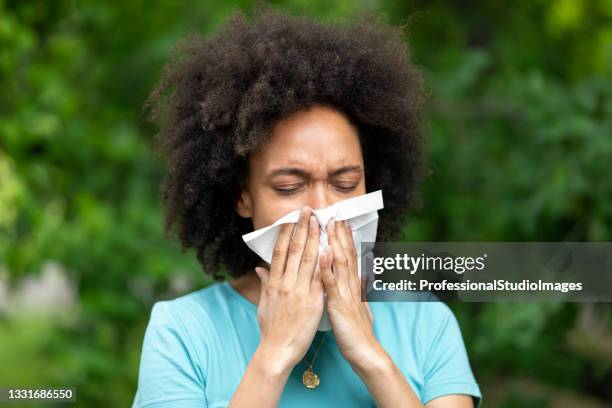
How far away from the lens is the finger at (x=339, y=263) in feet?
7.02

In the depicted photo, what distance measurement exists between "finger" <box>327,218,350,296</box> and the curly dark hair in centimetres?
31

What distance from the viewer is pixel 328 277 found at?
2.12m

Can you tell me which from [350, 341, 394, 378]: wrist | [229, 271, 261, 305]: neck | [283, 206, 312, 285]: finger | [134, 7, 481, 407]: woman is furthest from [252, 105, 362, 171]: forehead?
[350, 341, 394, 378]: wrist

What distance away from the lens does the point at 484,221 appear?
448 centimetres

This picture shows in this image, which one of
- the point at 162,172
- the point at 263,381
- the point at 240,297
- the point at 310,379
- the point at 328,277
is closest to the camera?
the point at 263,381

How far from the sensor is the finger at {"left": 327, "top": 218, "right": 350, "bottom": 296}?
2.14m

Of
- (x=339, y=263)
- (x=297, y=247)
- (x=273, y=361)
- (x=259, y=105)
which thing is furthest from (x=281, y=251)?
(x=259, y=105)

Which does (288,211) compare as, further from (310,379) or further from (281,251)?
(310,379)

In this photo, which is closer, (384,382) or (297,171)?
(384,382)

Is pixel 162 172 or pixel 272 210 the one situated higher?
pixel 162 172

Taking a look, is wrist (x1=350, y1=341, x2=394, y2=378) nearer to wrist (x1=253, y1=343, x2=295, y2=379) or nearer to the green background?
wrist (x1=253, y1=343, x2=295, y2=379)

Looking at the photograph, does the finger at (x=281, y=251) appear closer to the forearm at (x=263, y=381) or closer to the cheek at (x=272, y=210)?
the cheek at (x=272, y=210)

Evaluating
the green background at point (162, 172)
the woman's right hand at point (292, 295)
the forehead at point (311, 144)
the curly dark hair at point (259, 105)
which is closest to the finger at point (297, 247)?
the woman's right hand at point (292, 295)

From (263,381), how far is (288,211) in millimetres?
431
